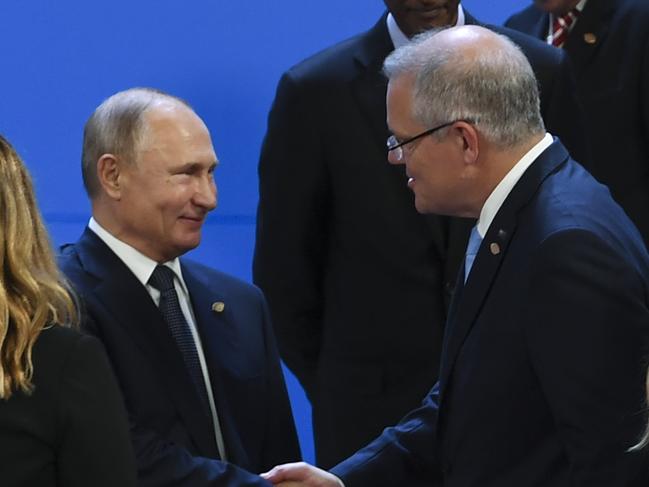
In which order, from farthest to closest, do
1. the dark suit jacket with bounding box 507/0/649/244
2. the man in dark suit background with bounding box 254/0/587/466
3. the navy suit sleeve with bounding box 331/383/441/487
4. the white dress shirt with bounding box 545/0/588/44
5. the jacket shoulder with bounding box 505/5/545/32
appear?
the jacket shoulder with bounding box 505/5/545/32
the white dress shirt with bounding box 545/0/588/44
the dark suit jacket with bounding box 507/0/649/244
the man in dark suit background with bounding box 254/0/587/466
the navy suit sleeve with bounding box 331/383/441/487

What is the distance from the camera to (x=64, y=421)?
210 cm

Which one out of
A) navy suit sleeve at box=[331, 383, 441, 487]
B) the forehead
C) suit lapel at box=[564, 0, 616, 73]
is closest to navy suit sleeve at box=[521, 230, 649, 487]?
navy suit sleeve at box=[331, 383, 441, 487]

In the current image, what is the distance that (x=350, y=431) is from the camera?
12.8ft

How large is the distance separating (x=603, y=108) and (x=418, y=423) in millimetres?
1261

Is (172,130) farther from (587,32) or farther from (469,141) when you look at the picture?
(587,32)

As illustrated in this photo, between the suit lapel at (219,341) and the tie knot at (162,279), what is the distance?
0.18ft

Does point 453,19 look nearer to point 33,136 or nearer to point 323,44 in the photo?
point 323,44

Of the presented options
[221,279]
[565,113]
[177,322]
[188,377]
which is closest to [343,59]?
[565,113]

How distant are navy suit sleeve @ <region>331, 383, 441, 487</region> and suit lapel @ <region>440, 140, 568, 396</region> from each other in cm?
39

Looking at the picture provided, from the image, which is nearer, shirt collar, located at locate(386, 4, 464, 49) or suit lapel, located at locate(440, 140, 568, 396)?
suit lapel, located at locate(440, 140, 568, 396)

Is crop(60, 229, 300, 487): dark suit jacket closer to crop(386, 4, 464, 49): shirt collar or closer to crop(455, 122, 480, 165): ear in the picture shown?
crop(455, 122, 480, 165): ear

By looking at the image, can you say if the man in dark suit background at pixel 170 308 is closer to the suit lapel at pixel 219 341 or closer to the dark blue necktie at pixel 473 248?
the suit lapel at pixel 219 341

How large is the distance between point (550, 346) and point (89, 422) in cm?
83

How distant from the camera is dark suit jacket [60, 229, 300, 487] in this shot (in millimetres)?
2867
